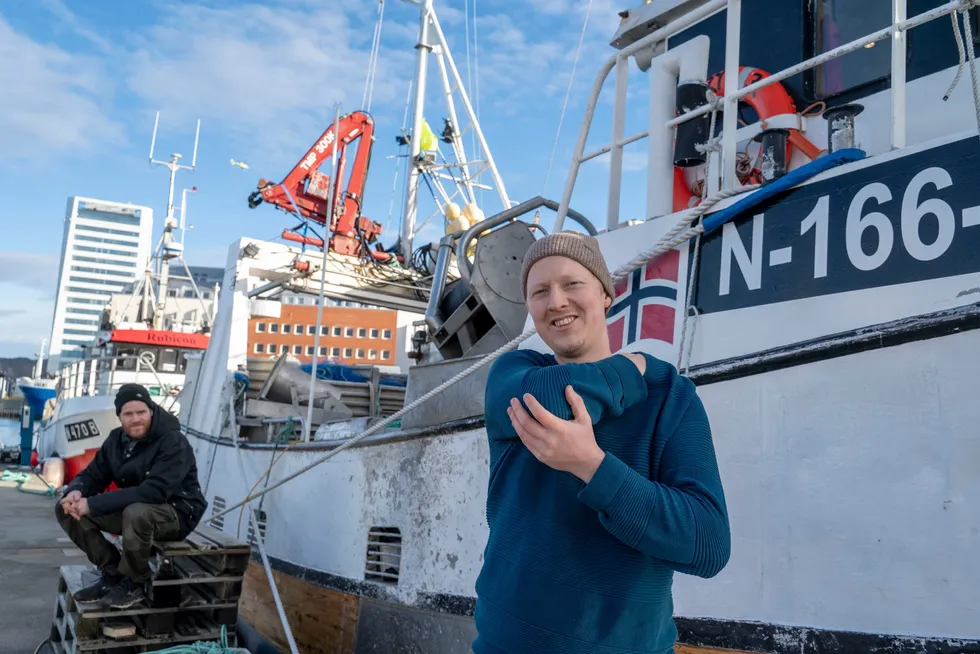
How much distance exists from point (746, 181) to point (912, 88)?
0.72 metres

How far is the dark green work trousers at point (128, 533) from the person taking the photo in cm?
386

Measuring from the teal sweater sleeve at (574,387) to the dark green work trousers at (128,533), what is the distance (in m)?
3.26

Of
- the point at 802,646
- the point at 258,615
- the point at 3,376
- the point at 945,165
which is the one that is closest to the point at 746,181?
the point at 945,165

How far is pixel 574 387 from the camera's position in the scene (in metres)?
1.08

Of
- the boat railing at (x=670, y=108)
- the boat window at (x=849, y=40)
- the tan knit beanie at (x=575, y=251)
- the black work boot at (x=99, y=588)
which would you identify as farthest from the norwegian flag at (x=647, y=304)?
the black work boot at (x=99, y=588)

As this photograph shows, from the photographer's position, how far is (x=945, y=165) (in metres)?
2.07

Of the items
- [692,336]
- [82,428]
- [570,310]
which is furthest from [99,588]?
[82,428]

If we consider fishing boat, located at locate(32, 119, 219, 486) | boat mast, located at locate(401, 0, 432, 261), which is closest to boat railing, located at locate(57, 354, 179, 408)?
fishing boat, located at locate(32, 119, 219, 486)

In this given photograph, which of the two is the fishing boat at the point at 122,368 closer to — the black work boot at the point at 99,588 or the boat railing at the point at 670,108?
the black work boot at the point at 99,588

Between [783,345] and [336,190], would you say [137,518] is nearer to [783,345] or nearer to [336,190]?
[783,345]

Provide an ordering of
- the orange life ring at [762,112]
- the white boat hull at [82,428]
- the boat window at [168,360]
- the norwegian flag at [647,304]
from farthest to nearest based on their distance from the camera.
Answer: the boat window at [168,360]
the white boat hull at [82,428]
the orange life ring at [762,112]
the norwegian flag at [647,304]

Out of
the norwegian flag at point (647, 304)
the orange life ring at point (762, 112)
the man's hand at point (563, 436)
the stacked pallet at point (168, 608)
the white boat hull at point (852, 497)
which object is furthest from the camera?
the stacked pallet at point (168, 608)

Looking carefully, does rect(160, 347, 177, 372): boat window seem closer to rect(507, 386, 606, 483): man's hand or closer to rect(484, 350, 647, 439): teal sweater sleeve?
rect(484, 350, 647, 439): teal sweater sleeve

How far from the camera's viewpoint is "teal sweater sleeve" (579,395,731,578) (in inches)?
40.9
